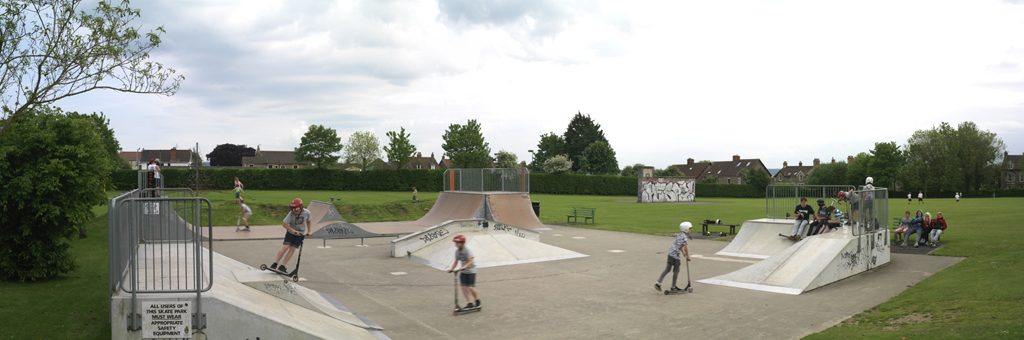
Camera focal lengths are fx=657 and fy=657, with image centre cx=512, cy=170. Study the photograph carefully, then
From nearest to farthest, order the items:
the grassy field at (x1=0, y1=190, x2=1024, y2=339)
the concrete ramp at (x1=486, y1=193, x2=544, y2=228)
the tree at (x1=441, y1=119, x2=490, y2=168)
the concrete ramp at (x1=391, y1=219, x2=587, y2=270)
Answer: the grassy field at (x1=0, y1=190, x2=1024, y2=339)
the concrete ramp at (x1=391, y1=219, x2=587, y2=270)
the concrete ramp at (x1=486, y1=193, x2=544, y2=228)
the tree at (x1=441, y1=119, x2=490, y2=168)

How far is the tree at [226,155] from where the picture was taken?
420 ft

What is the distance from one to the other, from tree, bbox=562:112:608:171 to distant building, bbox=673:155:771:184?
1999 centimetres

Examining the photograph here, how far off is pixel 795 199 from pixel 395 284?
1405 cm

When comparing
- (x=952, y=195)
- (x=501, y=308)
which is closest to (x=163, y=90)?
(x=501, y=308)

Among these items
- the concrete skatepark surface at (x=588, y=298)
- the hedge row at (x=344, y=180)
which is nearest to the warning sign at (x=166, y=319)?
→ the concrete skatepark surface at (x=588, y=298)

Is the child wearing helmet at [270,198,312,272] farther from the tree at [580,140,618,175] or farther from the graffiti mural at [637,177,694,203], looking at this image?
the tree at [580,140,618,175]

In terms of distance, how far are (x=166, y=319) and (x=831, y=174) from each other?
11043 centimetres

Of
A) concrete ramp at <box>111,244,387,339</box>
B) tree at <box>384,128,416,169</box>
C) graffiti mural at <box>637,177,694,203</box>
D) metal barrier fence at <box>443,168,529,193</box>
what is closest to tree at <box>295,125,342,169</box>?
tree at <box>384,128,416,169</box>

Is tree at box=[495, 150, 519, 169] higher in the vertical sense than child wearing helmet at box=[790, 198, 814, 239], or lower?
higher

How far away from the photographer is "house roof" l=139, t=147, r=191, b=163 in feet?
392

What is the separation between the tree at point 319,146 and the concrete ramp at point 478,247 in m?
59.0

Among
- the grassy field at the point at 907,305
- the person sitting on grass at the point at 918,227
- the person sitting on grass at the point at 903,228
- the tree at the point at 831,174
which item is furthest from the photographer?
the tree at the point at 831,174

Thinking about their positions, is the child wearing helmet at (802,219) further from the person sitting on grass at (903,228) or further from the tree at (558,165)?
the tree at (558,165)

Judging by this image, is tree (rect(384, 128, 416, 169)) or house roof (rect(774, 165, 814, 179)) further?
house roof (rect(774, 165, 814, 179))
